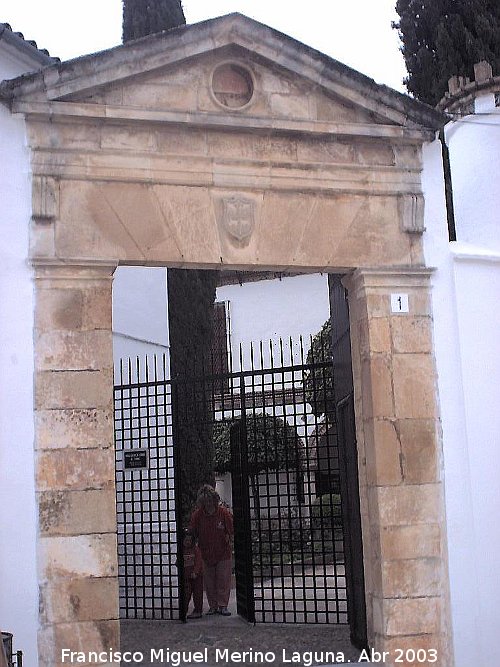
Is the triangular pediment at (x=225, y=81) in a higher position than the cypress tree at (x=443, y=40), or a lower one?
lower

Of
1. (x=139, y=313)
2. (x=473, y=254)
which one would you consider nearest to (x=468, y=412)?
(x=473, y=254)

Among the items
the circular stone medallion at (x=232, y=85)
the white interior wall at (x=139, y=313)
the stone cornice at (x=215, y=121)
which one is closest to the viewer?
the stone cornice at (x=215, y=121)

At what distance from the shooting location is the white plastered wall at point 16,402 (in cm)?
456

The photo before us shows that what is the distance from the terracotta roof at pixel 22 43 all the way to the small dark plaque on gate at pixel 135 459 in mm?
3775

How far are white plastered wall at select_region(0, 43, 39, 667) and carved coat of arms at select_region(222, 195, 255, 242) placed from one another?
1.19 meters

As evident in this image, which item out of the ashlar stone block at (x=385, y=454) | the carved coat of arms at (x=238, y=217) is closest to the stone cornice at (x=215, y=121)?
the carved coat of arms at (x=238, y=217)

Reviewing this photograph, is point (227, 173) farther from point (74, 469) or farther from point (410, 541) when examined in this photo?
point (410, 541)

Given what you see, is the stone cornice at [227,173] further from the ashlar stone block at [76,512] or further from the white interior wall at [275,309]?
the white interior wall at [275,309]

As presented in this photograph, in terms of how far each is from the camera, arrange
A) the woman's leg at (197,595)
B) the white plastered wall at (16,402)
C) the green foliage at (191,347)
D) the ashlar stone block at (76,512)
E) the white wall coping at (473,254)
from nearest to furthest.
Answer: the white plastered wall at (16,402), the ashlar stone block at (76,512), the white wall coping at (473,254), the woman's leg at (197,595), the green foliage at (191,347)

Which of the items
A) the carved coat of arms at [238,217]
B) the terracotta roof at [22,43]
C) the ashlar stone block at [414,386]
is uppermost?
the terracotta roof at [22,43]

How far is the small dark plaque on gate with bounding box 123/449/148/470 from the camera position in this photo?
806 cm

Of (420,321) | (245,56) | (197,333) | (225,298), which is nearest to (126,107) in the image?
(245,56)

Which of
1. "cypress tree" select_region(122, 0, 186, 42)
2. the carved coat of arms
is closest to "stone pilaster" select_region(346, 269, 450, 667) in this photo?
the carved coat of arms

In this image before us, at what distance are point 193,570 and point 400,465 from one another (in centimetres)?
329
